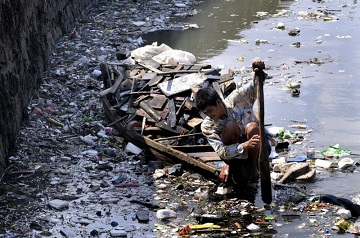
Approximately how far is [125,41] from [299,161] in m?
7.38

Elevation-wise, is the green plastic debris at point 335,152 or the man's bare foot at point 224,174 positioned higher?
the man's bare foot at point 224,174

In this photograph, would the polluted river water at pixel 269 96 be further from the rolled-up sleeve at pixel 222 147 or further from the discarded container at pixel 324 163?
the rolled-up sleeve at pixel 222 147

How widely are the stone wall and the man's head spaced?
2.57 m

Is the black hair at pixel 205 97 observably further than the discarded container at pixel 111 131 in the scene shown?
No

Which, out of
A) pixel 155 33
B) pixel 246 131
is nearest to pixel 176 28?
pixel 155 33

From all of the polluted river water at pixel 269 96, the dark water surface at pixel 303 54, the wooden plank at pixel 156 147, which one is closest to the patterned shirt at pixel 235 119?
the wooden plank at pixel 156 147

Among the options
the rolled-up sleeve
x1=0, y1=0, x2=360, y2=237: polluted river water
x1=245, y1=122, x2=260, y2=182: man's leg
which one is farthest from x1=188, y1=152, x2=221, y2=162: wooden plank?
the rolled-up sleeve

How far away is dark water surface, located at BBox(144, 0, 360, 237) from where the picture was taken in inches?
388

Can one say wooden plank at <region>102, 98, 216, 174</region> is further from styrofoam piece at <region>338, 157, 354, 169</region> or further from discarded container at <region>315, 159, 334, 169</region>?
styrofoam piece at <region>338, 157, 354, 169</region>

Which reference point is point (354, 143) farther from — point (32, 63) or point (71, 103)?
point (32, 63)

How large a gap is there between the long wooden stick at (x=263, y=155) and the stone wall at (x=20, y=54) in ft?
9.70

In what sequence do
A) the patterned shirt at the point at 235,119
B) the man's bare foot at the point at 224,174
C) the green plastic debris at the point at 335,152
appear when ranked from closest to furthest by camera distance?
the patterned shirt at the point at 235,119, the man's bare foot at the point at 224,174, the green plastic debris at the point at 335,152

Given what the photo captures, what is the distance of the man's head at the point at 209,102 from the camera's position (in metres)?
7.30

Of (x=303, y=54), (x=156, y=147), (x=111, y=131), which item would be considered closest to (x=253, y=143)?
(x=156, y=147)
